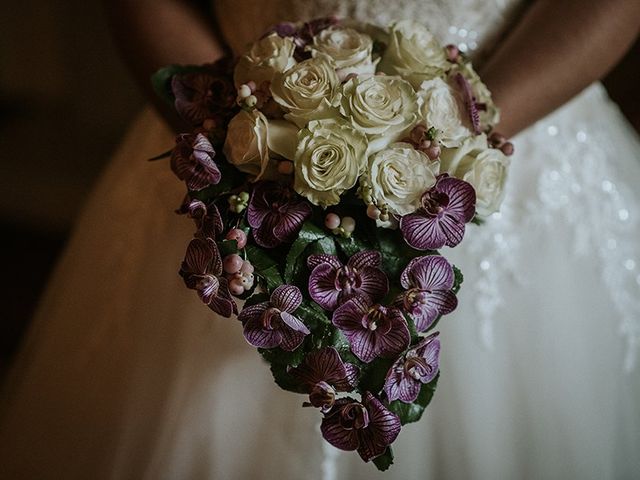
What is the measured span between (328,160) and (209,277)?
148mm

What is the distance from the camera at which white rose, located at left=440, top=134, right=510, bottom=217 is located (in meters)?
0.63

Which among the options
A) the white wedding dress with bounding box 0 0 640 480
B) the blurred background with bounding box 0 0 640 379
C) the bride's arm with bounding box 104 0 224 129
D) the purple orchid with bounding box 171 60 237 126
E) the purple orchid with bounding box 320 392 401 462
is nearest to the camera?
the purple orchid with bounding box 320 392 401 462

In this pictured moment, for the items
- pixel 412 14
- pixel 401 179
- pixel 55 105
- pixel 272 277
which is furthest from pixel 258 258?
pixel 55 105

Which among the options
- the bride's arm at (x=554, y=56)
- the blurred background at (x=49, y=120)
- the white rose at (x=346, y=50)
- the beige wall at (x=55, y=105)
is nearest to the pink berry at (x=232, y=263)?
the white rose at (x=346, y=50)

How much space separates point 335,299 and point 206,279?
0.38ft

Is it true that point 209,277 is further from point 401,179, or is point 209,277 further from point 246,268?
point 401,179

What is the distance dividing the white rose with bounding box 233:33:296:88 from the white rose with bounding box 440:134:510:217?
0.19 metres

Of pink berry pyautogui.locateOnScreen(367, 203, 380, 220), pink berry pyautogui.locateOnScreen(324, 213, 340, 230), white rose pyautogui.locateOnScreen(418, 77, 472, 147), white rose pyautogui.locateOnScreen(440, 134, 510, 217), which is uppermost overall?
white rose pyautogui.locateOnScreen(418, 77, 472, 147)

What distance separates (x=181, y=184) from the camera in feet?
3.11

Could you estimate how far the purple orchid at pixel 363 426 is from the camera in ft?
1.83

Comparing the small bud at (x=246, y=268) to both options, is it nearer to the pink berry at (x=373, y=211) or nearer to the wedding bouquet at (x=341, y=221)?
the wedding bouquet at (x=341, y=221)

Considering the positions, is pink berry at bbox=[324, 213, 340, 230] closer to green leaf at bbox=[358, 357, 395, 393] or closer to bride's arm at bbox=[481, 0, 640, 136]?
green leaf at bbox=[358, 357, 395, 393]

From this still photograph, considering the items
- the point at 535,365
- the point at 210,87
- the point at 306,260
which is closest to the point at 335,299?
the point at 306,260

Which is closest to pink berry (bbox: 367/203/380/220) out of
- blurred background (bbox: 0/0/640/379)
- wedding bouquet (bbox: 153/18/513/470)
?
wedding bouquet (bbox: 153/18/513/470)
